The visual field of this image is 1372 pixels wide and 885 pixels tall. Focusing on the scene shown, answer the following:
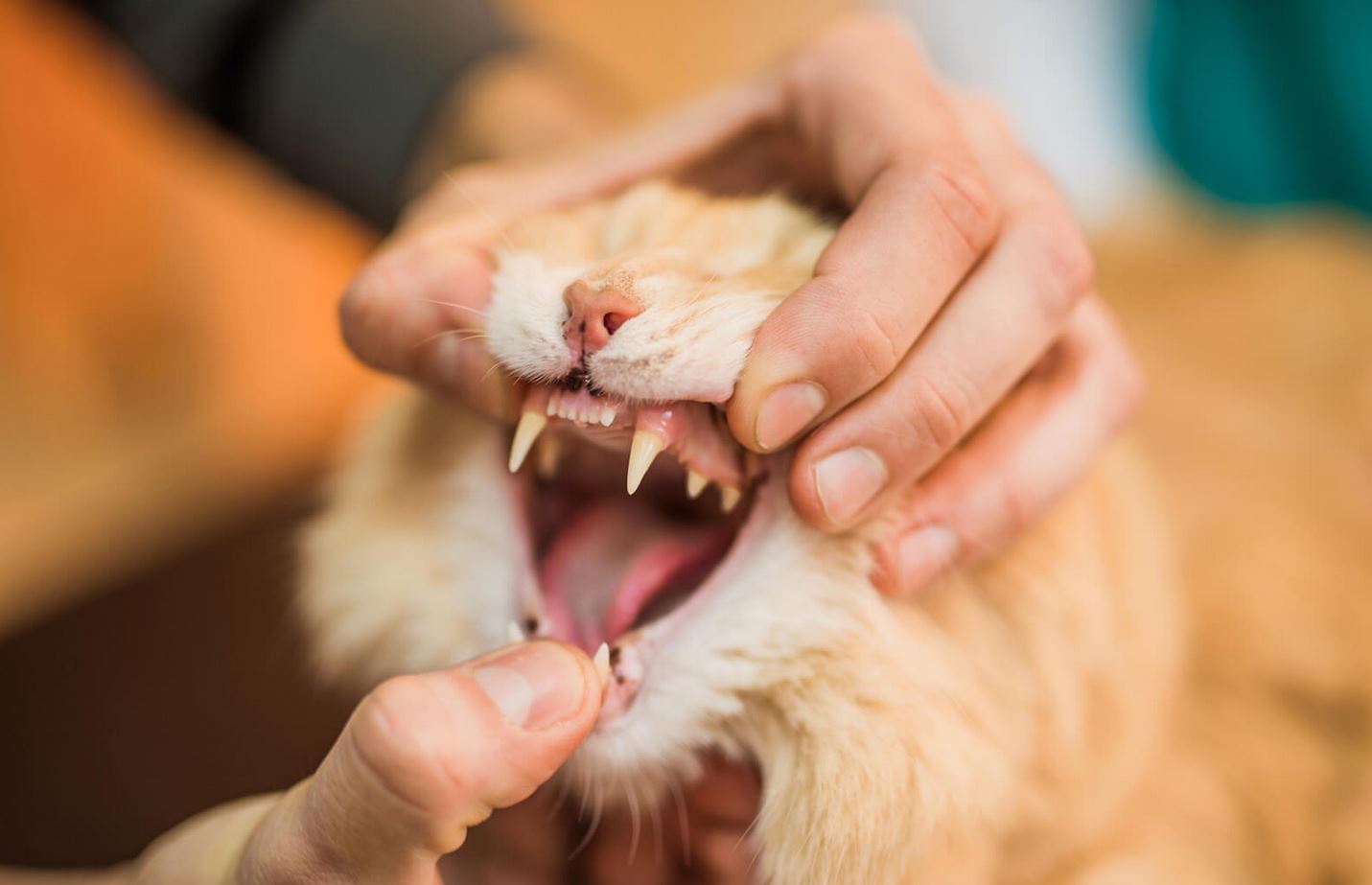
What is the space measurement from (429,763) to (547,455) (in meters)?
0.37

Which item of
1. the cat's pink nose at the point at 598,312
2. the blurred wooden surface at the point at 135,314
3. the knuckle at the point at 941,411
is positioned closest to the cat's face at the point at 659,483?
the cat's pink nose at the point at 598,312

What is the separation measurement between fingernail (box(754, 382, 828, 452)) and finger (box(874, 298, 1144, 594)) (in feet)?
0.51

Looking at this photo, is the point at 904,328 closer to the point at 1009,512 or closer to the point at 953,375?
the point at 953,375

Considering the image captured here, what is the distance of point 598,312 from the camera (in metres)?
0.74

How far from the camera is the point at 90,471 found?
8.35 feet

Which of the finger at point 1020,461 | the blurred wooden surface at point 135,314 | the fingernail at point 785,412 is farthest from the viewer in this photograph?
the blurred wooden surface at point 135,314

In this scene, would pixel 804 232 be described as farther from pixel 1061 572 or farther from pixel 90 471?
pixel 90 471

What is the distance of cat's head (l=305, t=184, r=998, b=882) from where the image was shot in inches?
29.7

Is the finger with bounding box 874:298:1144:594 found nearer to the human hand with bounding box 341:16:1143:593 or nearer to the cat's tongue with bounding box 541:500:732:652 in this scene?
the human hand with bounding box 341:16:1143:593

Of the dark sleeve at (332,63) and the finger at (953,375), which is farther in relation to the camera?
the dark sleeve at (332,63)

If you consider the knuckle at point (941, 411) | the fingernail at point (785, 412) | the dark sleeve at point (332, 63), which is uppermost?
the dark sleeve at point (332, 63)

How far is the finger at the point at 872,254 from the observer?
0.72 meters

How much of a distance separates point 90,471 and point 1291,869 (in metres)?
2.66

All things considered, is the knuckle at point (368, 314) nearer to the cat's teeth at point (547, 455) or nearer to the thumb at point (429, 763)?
the cat's teeth at point (547, 455)
